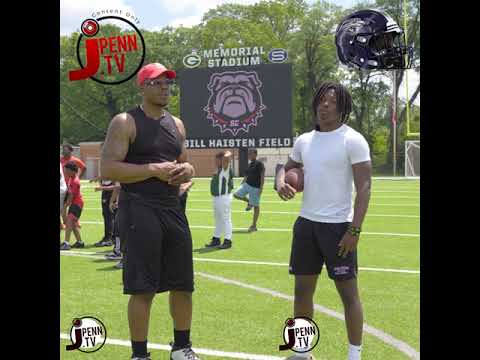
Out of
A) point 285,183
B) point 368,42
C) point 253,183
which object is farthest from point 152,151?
point 253,183

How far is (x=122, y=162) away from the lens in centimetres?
447

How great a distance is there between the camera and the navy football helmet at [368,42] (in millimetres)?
7699

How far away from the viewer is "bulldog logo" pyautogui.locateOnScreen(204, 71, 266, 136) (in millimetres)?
37031

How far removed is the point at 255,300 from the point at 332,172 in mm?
2728

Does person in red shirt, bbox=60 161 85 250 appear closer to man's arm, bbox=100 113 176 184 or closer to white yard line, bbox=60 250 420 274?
white yard line, bbox=60 250 420 274

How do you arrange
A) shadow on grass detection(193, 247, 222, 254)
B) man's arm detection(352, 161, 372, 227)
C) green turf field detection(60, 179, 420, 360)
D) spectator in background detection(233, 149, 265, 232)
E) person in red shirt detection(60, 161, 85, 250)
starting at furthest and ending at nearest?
spectator in background detection(233, 149, 265, 232)
person in red shirt detection(60, 161, 85, 250)
shadow on grass detection(193, 247, 222, 254)
green turf field detection(60, 179, 420, 360)
man's arm detection(352, 161, 372, 227)

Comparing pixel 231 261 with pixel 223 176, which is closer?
pixel 231 261

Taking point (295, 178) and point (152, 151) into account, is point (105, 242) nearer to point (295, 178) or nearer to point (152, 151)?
point (152, 151)

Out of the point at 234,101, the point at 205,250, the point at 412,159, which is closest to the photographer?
the point at 205,250

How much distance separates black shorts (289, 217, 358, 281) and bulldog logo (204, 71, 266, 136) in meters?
32.7

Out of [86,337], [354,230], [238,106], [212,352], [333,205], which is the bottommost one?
[212,352]

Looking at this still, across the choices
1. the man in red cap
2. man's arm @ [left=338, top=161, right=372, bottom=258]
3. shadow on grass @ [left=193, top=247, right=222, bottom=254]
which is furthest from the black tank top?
shadow on grass @ [left=193, top=247, right=222, bottom=254]
